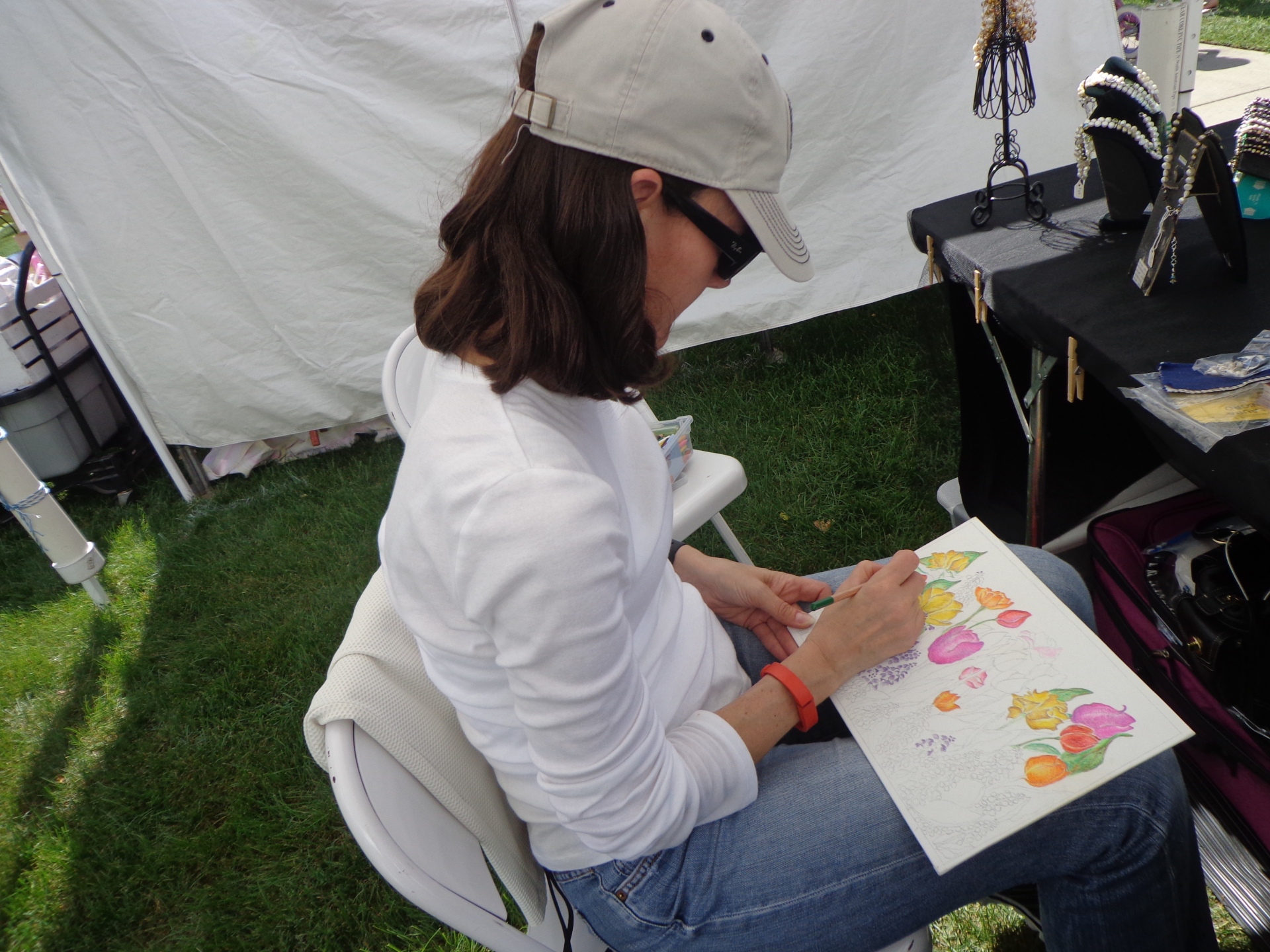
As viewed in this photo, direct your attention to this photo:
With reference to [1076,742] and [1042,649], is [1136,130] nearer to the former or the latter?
[1042,649]

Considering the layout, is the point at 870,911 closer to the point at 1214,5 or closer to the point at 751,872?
the point at 751,872

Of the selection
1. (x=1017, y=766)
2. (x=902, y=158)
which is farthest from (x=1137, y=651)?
(x=902, y=158)

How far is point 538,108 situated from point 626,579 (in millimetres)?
448

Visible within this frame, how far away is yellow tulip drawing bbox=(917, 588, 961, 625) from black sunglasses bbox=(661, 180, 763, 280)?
506 mm

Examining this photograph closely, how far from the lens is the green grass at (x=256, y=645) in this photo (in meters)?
1.79

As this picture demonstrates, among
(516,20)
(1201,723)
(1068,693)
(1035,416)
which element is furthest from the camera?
(516,20)

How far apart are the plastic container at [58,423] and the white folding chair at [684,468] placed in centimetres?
232

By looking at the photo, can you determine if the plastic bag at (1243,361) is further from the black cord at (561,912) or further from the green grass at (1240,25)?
the green grass at (1240,25)

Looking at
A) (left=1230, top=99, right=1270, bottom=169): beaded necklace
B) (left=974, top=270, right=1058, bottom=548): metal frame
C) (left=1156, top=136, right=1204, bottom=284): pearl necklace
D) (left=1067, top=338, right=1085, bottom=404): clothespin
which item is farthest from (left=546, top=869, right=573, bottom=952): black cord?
(left=1230, top=99, right=1270, bottom=169): beaded necklace

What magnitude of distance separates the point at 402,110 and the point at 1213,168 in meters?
2.29

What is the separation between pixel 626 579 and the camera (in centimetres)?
83

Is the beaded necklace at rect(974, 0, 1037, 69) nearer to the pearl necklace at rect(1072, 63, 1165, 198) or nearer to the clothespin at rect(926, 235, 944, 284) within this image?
the pearl necklace at rect(1072, 63, 1165, 198)

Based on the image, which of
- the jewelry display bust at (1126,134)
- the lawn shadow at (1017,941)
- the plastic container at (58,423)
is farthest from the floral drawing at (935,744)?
the plastic container at (58,423)

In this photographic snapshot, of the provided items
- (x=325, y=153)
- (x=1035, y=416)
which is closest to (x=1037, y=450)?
(x=1035, y=416)
